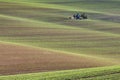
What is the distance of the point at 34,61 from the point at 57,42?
14.8 m

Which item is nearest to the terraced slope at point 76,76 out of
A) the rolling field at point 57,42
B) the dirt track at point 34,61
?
the rolling field at point 57,42

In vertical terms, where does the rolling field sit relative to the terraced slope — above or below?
below

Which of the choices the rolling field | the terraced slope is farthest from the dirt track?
the terraced slope

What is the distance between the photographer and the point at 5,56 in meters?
33.3

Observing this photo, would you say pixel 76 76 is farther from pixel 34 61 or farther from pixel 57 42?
pixel 57 42

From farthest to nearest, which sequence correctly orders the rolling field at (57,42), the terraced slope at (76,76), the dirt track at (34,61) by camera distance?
the rolling field at (57,42) < the dirt track at (34,61) < the terraced slope at (76,76)

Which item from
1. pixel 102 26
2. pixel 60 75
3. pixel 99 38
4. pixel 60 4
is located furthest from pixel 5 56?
pixel 60 4

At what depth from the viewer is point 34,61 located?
105 ft

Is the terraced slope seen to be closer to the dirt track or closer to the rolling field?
the rolling field

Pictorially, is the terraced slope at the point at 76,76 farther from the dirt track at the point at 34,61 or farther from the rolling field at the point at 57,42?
the dirt track at the point at 34,61

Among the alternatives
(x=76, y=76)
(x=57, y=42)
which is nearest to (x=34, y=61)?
(x=76, y=76)

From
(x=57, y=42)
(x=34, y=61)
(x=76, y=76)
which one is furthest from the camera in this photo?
(x=57, y=42)

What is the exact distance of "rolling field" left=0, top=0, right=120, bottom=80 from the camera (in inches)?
1172

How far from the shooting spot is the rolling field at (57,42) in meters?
29.8
